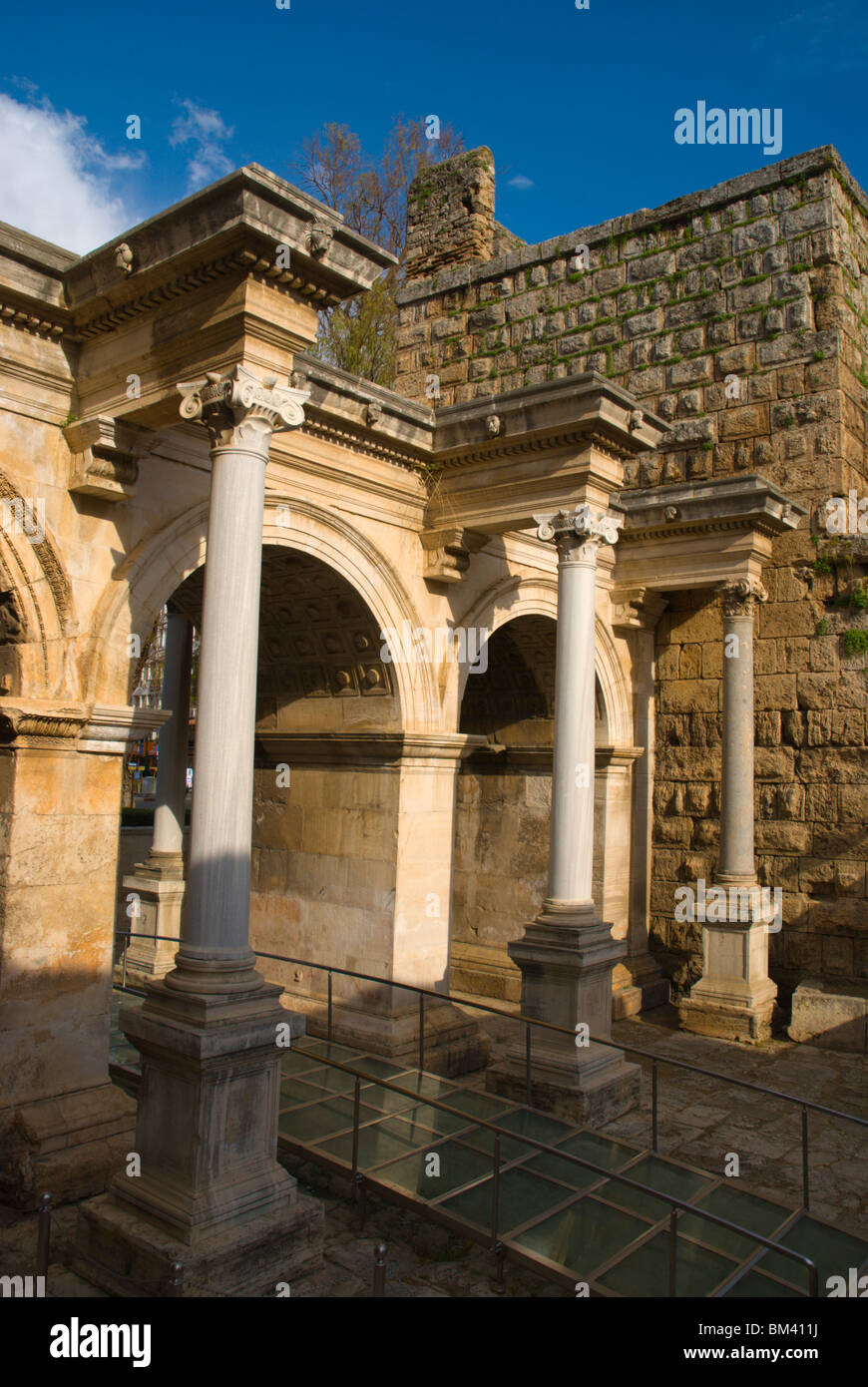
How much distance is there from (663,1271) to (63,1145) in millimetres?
3509

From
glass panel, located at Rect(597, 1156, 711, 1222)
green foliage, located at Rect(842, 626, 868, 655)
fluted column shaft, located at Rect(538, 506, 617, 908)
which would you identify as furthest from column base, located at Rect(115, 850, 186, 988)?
green foliage, located at Rect(842, 626, 868, 655)

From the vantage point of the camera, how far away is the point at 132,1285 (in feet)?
15.6

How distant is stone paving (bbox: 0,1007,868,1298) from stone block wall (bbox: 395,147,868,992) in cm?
163

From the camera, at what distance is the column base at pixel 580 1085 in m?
7.42

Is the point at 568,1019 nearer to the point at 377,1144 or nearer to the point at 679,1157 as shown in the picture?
the point at 679,1157

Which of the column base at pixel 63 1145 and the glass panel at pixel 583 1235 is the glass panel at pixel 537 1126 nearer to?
the glass panel at pixel 583 1235

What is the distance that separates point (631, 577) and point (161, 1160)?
8.41m

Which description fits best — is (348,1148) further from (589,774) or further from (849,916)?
(849,916)

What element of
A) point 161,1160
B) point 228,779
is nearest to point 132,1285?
point 161,1160

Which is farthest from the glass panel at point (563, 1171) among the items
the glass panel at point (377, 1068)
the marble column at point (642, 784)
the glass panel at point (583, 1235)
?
the marble column at point (642, 784)

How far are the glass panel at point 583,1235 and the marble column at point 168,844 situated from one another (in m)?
6.13

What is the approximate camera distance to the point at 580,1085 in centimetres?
745
